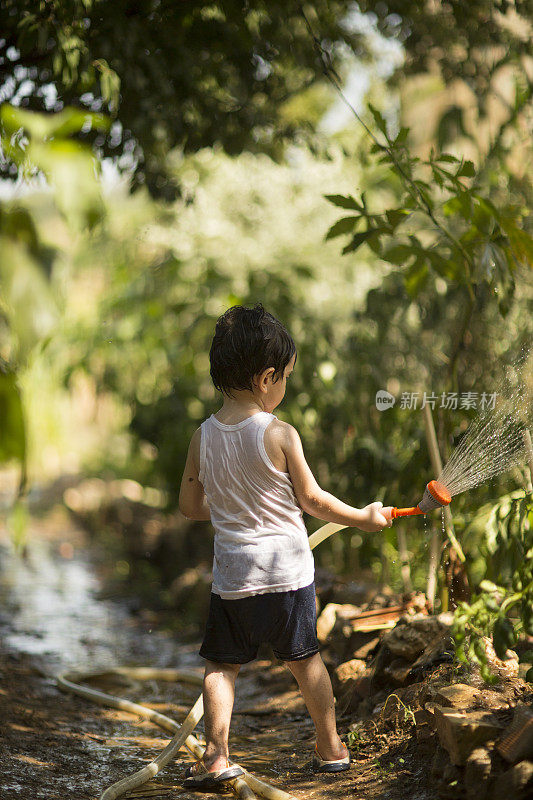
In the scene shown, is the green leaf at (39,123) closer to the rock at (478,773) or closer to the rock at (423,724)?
the rock at (478,773)

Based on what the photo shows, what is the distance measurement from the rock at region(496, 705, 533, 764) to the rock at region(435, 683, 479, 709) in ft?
0.70

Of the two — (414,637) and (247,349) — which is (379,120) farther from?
(414,637)

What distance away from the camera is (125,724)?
2.86 meters

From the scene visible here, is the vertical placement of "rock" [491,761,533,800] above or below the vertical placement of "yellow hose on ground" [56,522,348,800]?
above

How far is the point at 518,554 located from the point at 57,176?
173 centimetres

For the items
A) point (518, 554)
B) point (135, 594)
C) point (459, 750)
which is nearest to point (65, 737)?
point (459, 750)

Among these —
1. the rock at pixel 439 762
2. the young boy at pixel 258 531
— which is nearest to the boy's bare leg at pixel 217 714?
the young boy at pixel 258 531

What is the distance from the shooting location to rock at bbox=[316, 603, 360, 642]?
121 inches

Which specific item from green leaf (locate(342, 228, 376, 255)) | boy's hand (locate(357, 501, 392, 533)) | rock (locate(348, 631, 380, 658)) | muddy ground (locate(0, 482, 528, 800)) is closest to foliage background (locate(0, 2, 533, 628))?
green leaf (locate(342, 228, 376, 255))

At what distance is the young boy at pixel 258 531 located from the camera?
2098 mm

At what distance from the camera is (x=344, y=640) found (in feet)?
9.82

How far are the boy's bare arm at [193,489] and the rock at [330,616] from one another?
3.24 feet

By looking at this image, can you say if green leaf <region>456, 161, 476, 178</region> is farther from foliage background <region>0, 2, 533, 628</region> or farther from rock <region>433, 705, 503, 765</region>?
rock <region>433, 705, 503, 765</region>

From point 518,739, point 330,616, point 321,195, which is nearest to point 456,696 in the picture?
point 518,739
